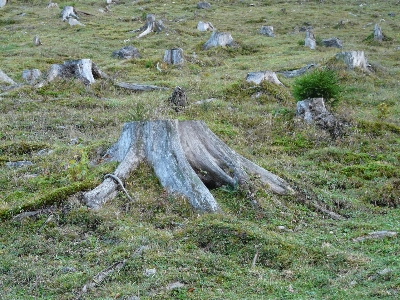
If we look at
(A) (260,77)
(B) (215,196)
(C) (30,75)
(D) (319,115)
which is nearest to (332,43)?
(A) (260,77)

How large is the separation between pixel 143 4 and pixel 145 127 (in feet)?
136

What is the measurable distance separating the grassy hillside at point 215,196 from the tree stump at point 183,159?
268 millimetres

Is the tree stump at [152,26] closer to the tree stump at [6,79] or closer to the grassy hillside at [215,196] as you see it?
the grassy hillside at [215,196]

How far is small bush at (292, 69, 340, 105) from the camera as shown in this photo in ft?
50.3

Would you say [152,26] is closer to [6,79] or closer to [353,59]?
[6,79]

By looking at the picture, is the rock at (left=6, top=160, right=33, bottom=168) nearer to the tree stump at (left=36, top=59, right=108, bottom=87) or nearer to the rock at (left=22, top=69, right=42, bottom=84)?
the tree stump at (left=36, top=59, right=108, bottom=87)

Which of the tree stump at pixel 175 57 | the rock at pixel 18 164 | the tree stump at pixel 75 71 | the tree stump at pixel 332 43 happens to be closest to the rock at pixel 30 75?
the tree stump at pixel 75 71

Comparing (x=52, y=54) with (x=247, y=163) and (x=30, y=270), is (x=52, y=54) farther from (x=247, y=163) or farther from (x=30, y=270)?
(x=30, y=270)

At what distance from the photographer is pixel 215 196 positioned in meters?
9.16

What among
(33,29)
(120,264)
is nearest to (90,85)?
(120,264)

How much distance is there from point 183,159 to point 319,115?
20.8ft

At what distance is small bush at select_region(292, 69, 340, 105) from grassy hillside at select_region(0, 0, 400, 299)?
17.5 inches

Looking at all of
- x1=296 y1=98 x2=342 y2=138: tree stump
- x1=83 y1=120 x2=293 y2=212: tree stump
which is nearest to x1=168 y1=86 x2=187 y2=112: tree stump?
x1=296 y1=98 x2=342 y2=138: tree stump

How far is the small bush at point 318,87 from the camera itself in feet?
50.3
